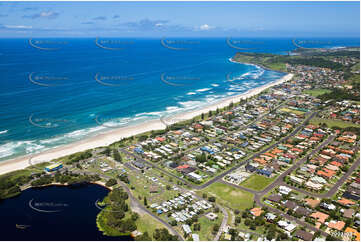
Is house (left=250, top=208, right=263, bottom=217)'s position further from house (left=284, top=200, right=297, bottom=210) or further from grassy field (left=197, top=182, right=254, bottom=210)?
house (left=284, top=200, right=297, bottom=210)

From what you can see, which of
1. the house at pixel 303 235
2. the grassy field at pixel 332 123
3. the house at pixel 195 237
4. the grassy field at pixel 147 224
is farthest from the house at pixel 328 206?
the grassy field at pixel 332 123

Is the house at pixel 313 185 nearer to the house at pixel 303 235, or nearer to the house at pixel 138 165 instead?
the house at pixel 303 235

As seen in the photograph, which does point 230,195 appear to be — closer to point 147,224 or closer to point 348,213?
point 147,224

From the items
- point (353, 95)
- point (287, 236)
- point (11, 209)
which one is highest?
point (353, 95)

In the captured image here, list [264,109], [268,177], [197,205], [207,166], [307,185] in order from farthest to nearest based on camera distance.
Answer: [264,109] < [207,166] < [268,177] < [307,185] < [197,205]

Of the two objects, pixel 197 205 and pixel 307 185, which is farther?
pixel 307 185

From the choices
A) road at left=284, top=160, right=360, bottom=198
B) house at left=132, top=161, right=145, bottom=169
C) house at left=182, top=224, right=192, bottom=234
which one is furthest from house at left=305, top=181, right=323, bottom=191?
house at left=132, top=161, right=145, bottom=169

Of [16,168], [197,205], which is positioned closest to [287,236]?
[197,205]

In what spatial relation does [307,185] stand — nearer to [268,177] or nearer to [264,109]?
[268,177]
